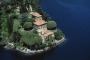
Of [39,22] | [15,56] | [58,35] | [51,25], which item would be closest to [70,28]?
[51,25]

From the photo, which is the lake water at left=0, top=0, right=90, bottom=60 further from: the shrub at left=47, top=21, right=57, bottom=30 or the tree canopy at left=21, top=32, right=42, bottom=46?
the tree canopy at left=21, top=32, right=42, bottom=46

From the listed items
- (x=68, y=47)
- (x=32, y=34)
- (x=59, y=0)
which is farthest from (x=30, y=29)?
(x=59, y=0)

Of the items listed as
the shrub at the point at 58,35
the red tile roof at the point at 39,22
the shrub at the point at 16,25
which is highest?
the red tile roof at the point at 39,22

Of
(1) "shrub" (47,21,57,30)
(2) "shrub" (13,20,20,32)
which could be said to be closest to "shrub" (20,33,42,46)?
(2) "shrub" (13,20,20,32)

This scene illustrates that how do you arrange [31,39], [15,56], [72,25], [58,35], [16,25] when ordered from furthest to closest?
1. [72,25]
2. [16,25]
3. [58,35]
4. [31,39]
5. [15,56]

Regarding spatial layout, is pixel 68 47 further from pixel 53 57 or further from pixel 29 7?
pixel 29 7

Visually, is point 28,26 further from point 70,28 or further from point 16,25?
point 70,28

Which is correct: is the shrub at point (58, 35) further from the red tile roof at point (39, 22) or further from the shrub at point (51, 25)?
the red tile roof at point (39, 22)

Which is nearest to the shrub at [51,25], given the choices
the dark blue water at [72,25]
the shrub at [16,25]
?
the dark blue water at [72,25]

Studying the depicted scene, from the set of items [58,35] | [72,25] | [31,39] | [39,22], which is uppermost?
[39,22]
